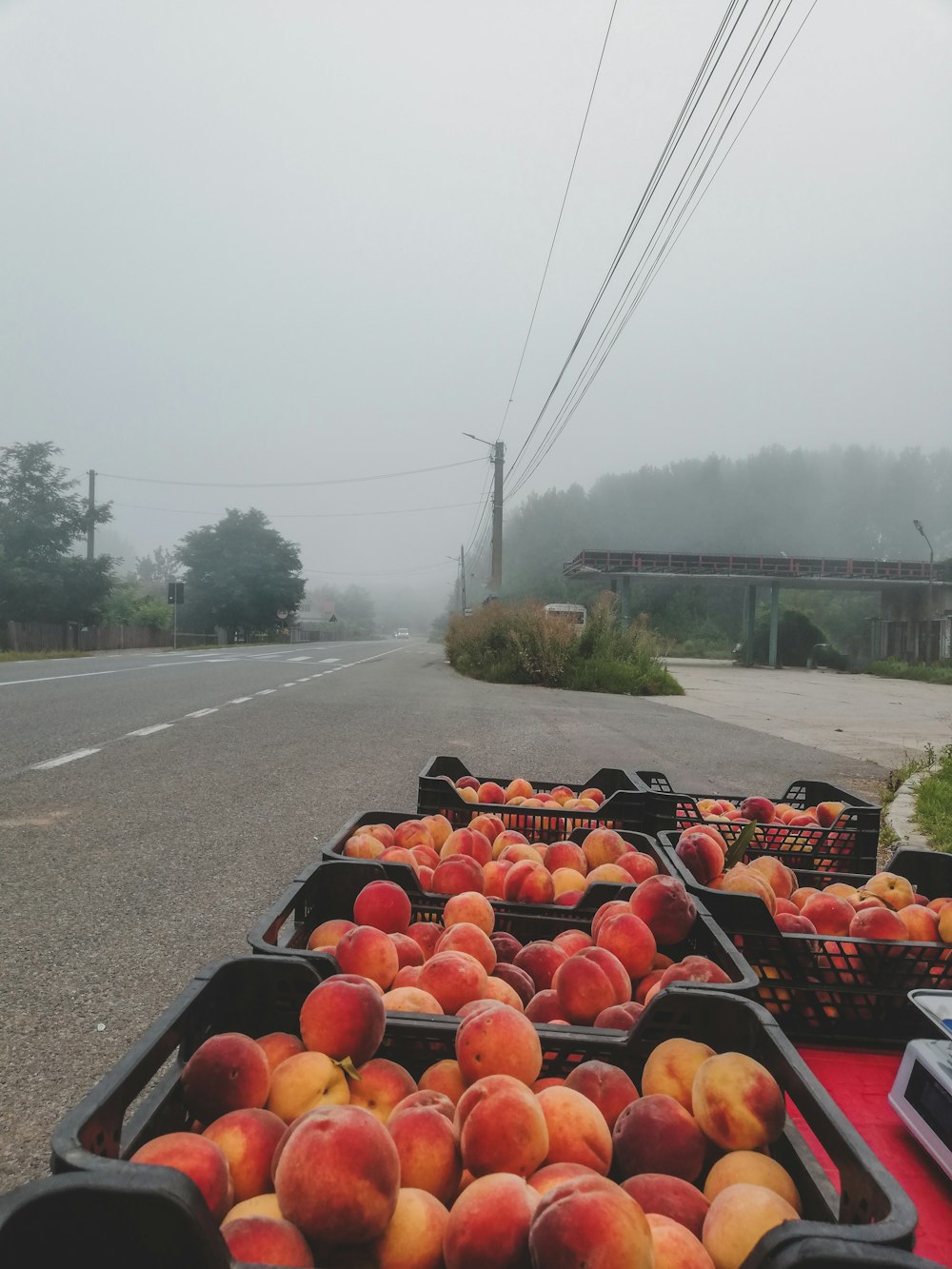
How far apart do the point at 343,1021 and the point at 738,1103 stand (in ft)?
1.73

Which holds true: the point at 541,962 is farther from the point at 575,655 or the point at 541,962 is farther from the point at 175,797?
the point at 575,655

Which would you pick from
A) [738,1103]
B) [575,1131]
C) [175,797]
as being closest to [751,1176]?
[738,1103]

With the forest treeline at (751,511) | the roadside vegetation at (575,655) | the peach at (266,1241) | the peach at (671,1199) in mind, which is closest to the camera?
the peach at (266,1241)

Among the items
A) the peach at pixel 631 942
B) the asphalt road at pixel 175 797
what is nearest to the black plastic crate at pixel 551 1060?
the peach at pixel 631 942

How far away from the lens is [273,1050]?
1.14 metres

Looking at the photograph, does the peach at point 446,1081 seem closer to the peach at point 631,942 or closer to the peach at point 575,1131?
the peach at point 575,1131

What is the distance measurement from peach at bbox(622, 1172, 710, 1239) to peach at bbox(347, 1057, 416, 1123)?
33 cm

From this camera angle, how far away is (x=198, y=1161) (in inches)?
35.1

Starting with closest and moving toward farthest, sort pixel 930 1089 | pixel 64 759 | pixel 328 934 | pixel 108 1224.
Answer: pixel 108 1224
pixel 930 1089
pixel 328 934
pixel 64 759

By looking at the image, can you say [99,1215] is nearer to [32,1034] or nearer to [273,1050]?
[273,1050]

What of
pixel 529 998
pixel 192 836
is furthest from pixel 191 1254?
pixel 192 836

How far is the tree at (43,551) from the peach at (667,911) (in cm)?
4163

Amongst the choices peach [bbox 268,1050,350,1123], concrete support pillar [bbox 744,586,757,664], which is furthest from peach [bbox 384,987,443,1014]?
concrete support pillar [bbox 744,586,757,664]

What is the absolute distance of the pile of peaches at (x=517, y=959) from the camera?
138 centimetres
